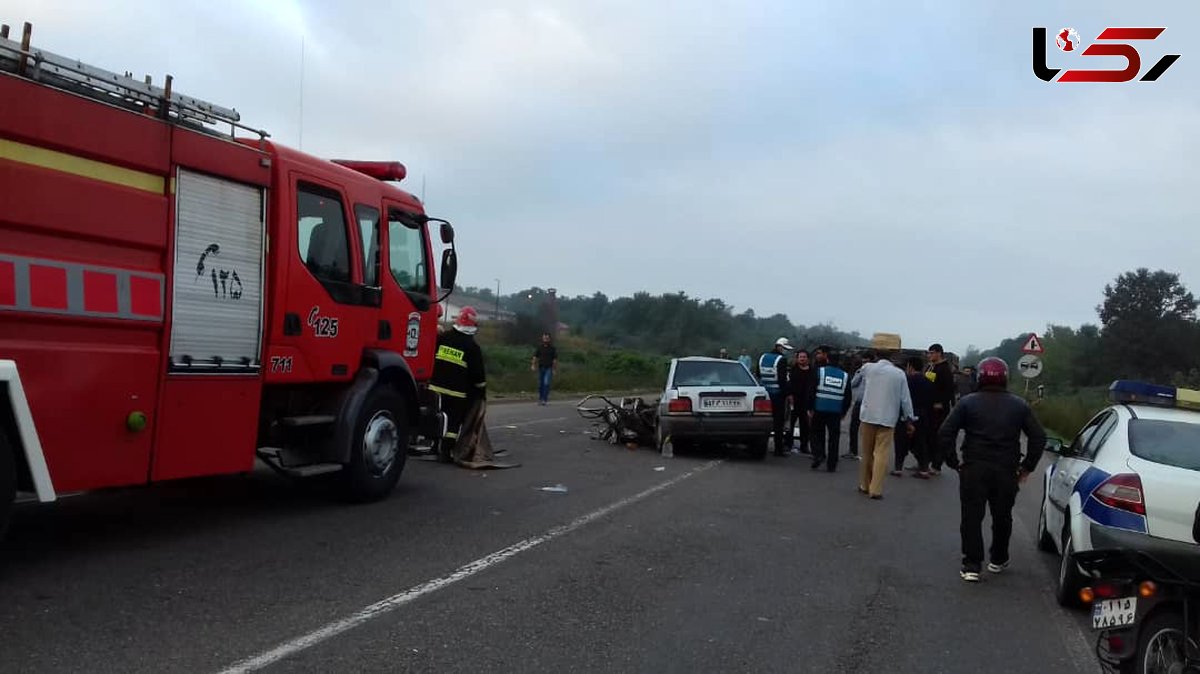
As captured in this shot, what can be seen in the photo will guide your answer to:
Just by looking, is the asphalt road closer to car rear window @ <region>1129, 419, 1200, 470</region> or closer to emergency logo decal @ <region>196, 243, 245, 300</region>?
car rear window @ <region>1129, 419, 1200, 470</region>

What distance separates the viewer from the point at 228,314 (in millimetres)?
6863

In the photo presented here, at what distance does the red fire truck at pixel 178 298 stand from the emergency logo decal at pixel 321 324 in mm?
16

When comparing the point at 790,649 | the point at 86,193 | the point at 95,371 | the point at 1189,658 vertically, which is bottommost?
the point at 790,649

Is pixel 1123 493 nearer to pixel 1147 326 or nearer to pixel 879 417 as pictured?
pixel 879 417

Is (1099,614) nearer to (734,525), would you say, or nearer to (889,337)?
(734,525)

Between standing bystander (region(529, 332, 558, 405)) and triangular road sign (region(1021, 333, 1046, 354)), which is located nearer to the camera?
standing bystander (region(529, 332, 558, 405))

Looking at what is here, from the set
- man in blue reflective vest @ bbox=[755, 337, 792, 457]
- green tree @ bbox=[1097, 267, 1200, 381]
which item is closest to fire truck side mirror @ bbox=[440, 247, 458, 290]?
man in blue reflective vest @ bbox=[755, 337, 792, 457]

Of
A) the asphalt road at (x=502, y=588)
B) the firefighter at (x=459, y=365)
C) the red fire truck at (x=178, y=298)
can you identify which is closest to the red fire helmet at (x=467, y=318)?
the firefighter at (x=459, y=365)

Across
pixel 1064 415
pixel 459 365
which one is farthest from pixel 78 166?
pixel 1064 415

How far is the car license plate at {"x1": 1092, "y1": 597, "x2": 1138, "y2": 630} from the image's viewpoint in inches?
167

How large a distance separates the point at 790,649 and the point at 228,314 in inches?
175

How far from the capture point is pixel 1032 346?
2809 cm

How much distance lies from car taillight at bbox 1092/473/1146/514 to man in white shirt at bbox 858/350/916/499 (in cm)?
487

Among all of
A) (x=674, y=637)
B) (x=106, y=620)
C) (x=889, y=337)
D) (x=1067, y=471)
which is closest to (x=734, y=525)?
(x=1067, y=471)
